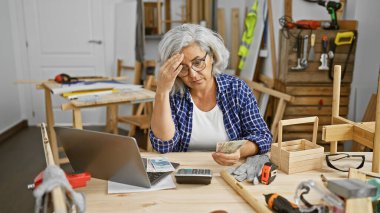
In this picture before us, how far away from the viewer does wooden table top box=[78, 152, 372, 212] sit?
3.08 feet

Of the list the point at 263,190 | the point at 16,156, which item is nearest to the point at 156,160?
the point at 263,190

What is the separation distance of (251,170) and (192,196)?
0.25 metres

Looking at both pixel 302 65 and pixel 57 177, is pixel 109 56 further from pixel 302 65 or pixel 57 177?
pixel 57 177

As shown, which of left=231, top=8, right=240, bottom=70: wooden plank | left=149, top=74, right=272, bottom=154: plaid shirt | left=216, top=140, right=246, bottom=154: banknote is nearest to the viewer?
left=216, top=140, right=246, bottom=154: banknote

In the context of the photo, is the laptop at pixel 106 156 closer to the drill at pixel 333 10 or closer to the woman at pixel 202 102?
the woman at pixel 202 102

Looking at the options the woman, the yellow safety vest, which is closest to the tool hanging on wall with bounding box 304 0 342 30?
the yellow safety vest

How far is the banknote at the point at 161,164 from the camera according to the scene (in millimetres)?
1204

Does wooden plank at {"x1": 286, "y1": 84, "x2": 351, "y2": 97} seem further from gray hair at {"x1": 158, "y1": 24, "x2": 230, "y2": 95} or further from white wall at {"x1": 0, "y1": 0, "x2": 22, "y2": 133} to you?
white wall at {"x1": 0, "y1": 0, "x2": 22, "y2": 133}

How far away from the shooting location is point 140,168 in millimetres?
1009

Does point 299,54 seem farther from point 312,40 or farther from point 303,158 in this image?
point 303,158

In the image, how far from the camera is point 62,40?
456 centimetres

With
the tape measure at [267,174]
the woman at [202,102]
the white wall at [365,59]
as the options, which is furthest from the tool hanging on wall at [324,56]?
the tape measure at [267,174]

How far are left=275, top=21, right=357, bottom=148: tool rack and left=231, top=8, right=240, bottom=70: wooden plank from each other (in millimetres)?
1339

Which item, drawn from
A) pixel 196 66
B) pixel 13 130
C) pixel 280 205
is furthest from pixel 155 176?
pixel 13 130
